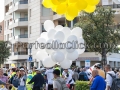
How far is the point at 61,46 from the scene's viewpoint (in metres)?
8.58

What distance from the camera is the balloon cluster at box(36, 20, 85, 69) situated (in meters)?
8.54

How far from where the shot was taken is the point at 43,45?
29.8 ft

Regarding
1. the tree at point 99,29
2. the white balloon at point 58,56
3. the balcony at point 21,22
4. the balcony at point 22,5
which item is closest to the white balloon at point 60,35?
the white balloon at point 58,56

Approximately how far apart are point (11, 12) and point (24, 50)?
7.09 m

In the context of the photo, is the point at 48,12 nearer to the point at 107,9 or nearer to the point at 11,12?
the point at 11,12

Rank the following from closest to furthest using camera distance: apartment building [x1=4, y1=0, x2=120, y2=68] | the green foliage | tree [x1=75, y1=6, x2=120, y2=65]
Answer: the green foliage → tree [x1=75, y1=6, x2=120, y2=65] → apartment building [x1=4, y1=0, x2=120, y2=68]

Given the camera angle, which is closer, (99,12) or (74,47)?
(74,47)

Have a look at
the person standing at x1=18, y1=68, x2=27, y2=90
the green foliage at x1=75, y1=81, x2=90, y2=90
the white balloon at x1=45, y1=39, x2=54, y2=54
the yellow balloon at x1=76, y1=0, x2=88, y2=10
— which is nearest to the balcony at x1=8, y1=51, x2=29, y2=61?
the green foliage at x1=75, y1=81, x2=90, y2=90

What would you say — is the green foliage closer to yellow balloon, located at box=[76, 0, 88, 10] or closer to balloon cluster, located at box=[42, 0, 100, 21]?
balloon cluster, located at box=[42, 0, 100, 21]

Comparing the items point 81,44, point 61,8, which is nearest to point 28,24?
point 81,44

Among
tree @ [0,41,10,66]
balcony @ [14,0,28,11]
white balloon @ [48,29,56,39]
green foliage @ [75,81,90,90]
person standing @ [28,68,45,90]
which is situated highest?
balcony @ [14,0,28,11]

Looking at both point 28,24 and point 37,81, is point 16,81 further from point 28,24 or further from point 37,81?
point 28,24

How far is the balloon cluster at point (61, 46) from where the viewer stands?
8539mm

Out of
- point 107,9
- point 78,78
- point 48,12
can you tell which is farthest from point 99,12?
point 48,12
